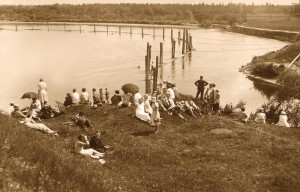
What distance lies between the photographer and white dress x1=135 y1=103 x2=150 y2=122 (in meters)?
19.2

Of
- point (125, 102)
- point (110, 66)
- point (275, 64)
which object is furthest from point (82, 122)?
point (110, 66)

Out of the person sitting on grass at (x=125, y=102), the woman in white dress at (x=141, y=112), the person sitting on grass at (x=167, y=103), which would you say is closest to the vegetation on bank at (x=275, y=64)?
the person sitting on grass at (x=167, y=103)

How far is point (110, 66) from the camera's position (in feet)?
178

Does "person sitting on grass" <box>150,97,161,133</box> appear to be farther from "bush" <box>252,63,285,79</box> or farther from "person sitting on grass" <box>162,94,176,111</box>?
"bush" <box>252,63,285,79</box>

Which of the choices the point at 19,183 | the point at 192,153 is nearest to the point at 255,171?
the point at 192,153

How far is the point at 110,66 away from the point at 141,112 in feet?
117

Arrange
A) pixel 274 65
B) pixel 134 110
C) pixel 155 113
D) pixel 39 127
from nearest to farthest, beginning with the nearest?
pixel 39 127, pixel 155 113, pixel 134 110, pixel 274 65

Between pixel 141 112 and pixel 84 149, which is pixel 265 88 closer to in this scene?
pixel 141 112

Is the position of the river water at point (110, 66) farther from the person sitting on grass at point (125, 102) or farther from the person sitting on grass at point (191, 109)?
the person sitting on grass at point (191, 109)

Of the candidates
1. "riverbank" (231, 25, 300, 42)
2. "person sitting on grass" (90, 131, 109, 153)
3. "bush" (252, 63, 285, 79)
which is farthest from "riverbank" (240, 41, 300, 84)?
"person sitting on grass" (90, 131, 109, 153)

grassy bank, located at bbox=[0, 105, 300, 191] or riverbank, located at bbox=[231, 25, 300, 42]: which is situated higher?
riverbank, located at bbox=[231, 25, 300, 42]

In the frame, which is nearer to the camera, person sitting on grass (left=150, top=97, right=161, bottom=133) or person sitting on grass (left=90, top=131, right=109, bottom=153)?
person sitting on grass (left=90, top=131, right=109, bottom=153)

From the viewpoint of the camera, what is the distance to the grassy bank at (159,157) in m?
9.36

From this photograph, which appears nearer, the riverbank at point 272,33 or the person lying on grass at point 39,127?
the person lying on grass at point 39,127
